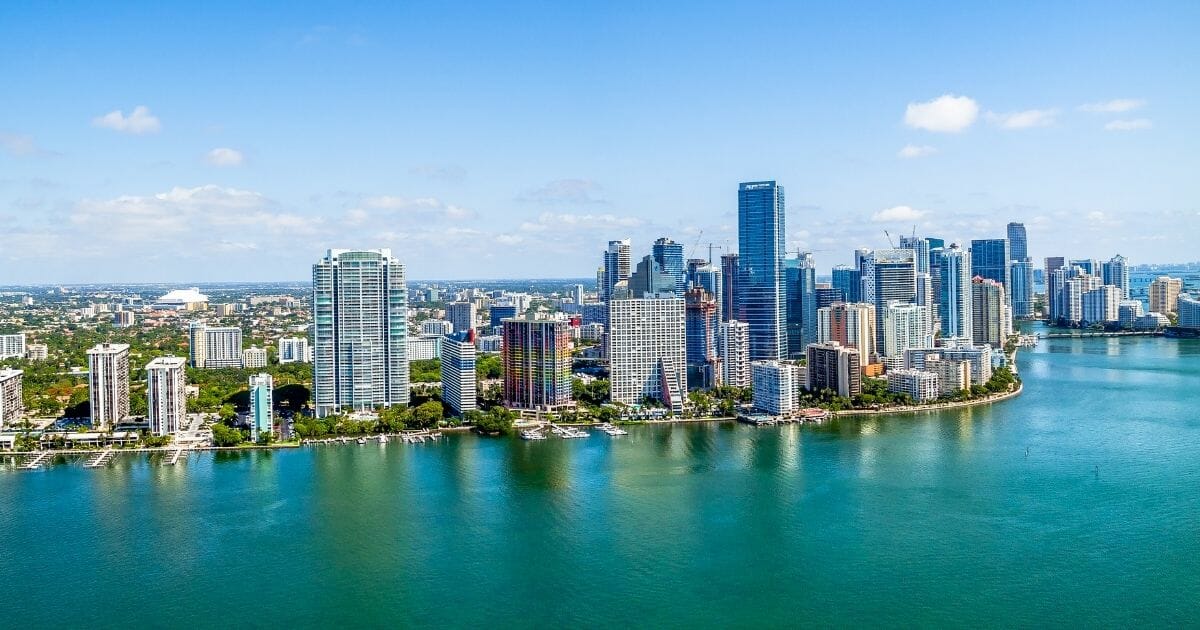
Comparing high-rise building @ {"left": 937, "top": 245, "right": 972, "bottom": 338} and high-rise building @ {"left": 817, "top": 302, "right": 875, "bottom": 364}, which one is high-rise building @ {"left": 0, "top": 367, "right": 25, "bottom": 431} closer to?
high-rise building @ {"left": 817, "top": 302, "right": 875, "bottom": 364}

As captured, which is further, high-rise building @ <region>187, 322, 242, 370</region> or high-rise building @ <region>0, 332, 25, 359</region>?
high-rise building @ <region>0, 332, 25, 359</region>

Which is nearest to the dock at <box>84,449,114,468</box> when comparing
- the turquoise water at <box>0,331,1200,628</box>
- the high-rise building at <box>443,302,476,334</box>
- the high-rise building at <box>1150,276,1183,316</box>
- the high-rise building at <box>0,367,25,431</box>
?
the turquoise water at <box>0,331,1200,628</box>

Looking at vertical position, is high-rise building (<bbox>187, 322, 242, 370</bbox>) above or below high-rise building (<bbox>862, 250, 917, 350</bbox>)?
below

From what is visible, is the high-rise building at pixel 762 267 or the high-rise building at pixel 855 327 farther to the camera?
the high-rise building at pixel 762 267

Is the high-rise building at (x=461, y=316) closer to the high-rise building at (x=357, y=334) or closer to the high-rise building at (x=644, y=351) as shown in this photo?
the high-rise building at (x=644, y=351)

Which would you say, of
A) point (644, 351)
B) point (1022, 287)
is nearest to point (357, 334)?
point (644, 351)

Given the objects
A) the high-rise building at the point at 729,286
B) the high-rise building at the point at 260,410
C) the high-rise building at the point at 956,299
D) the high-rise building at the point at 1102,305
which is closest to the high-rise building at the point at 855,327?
the high-rise building at the point at 729,286

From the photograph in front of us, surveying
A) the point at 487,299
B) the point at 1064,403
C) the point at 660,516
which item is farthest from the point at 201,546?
the point at 487,299

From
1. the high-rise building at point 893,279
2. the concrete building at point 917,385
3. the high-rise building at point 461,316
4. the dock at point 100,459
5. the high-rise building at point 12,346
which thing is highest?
the high-rise building at point 893,279

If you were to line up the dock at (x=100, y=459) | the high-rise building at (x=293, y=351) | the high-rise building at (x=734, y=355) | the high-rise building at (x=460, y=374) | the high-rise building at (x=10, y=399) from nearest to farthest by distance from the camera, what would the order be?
the dock at (x=100, y=459)
the high-rise building at (x=10, y=399)
the high-rise building at (x=460, y=374)
the high-rise building at (x=734, y=355)
the high-rise building at (x=293, y=351)
